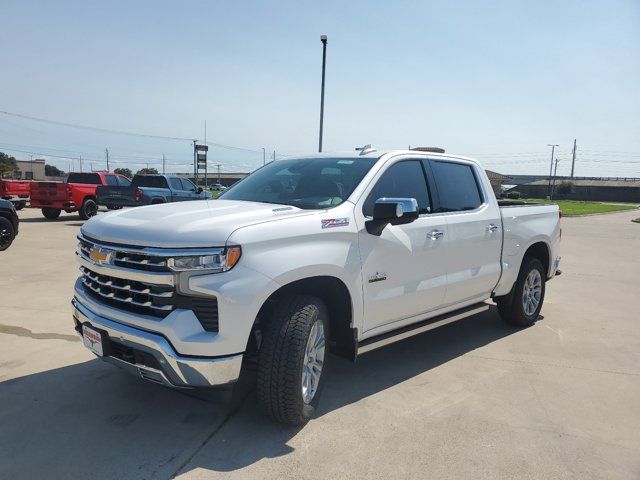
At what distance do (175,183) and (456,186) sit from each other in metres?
15.8

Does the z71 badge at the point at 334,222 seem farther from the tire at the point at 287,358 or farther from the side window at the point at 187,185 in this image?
the side window at the point at 187,185

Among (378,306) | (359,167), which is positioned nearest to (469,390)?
(378,306)

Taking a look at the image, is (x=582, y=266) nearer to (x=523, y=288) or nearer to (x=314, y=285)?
(x=523, y=288)

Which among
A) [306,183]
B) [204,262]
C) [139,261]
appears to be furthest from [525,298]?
[139,261]

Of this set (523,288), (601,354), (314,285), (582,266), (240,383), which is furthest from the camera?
(582,266)

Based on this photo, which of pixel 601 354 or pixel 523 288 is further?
pixel 523 288

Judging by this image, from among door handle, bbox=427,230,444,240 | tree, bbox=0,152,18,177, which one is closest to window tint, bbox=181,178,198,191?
door handle, bbox=427,230,444,240

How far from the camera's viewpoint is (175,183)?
741 inches

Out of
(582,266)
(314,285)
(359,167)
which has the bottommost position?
(582,266)

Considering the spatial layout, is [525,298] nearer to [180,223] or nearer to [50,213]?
[180,223]

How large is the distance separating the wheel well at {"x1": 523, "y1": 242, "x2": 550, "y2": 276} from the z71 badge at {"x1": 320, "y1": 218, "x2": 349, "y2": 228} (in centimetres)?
320

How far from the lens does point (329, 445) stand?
10.2 ft

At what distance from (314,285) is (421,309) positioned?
1.24 metres

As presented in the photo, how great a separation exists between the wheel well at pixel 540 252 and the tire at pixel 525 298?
0.10m
